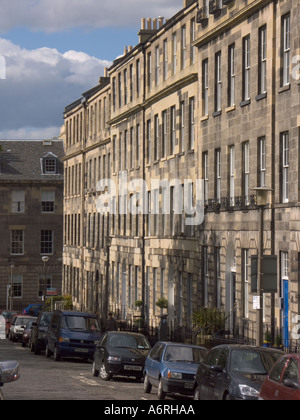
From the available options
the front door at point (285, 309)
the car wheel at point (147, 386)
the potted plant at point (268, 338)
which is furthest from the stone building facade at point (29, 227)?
the car wheel at point (147, 386)

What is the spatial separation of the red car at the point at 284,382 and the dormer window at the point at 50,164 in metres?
87.6

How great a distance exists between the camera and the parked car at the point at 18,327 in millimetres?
61906

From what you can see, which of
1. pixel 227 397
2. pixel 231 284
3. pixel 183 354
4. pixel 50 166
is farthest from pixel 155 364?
pixel 50 166

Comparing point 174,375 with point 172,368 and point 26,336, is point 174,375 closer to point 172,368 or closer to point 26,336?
point 172,368

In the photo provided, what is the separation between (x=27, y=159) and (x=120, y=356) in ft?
249

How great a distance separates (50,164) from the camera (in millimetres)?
106500

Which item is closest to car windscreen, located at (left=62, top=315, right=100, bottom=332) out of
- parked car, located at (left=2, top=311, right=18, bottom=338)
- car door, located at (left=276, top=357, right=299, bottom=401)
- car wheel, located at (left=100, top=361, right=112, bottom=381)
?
A: car wheel, located at (left=100, top=361, right=112, bottom=381)

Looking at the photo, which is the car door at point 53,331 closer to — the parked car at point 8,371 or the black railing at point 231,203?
the black railing at point 231,203

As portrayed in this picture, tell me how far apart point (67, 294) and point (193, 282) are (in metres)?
40.8

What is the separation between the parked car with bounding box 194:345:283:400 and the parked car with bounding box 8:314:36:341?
3932cm

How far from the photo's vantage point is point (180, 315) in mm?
50969

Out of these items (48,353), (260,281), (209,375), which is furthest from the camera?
(48,353)
